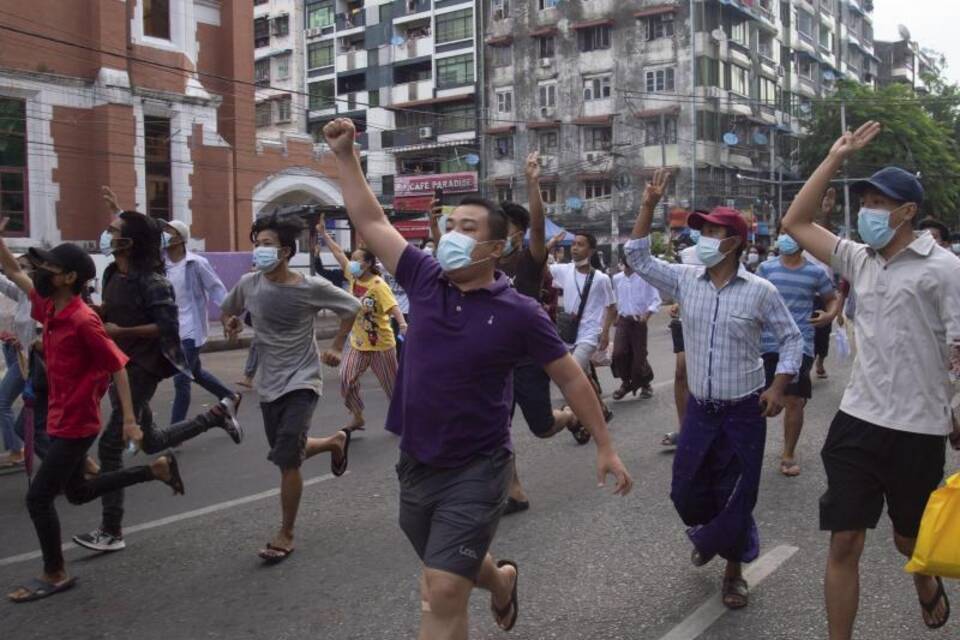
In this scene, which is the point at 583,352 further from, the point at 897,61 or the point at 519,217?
the point at 897,61

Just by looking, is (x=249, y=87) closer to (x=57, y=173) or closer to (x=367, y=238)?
(x=57, y=173)

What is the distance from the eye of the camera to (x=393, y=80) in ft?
191

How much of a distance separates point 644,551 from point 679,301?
4.58 ft

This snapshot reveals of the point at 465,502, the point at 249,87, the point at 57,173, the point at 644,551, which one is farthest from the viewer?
the point at 249,87

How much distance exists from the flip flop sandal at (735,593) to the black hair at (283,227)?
117 inches

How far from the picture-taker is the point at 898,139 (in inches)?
1810

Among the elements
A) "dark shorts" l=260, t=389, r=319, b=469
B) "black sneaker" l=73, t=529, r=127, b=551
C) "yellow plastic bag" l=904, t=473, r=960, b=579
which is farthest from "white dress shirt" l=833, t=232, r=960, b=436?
"black sneaker" l=73, t=529, r=127, b=551

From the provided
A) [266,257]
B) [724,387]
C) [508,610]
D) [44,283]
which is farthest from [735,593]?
[44,283]

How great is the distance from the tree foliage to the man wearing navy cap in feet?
143

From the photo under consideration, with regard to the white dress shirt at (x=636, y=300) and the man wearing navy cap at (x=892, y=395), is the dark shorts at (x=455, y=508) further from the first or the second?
the white dress shirt at (x=636, y=300)

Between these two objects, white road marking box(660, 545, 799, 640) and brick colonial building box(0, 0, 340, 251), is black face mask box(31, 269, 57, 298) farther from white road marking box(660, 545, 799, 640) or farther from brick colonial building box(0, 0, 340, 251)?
brick colonial building box(0, 0, 340, 251)

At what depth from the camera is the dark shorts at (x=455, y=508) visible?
332 centimetres

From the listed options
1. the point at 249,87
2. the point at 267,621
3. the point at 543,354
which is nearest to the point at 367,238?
the point at 543,354

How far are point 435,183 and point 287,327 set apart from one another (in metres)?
48.3
